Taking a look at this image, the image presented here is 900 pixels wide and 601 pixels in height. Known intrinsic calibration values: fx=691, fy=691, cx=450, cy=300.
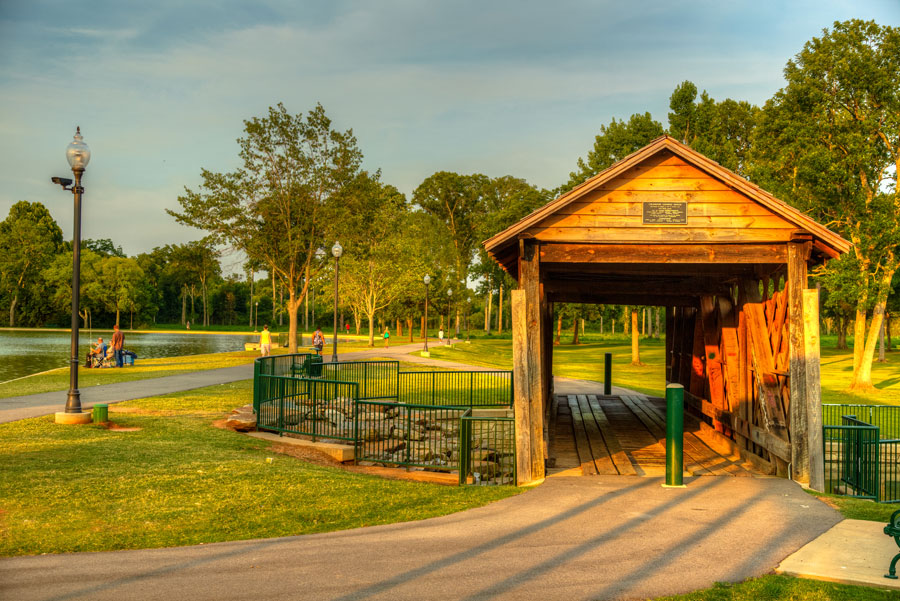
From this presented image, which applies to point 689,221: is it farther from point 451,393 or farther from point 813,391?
point 451,393

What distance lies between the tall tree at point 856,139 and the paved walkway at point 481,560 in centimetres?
2280

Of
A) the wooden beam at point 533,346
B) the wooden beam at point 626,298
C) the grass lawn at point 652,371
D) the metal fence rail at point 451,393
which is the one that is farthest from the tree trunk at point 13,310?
the wooden beam at point 533,346

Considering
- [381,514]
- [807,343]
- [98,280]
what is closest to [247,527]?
[381,514]

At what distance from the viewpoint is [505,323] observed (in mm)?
107125

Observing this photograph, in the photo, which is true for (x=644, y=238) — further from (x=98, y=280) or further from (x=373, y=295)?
(x=98, y=280)

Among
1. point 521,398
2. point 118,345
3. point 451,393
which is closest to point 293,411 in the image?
point 521,398

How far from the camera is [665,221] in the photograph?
11.1 meters

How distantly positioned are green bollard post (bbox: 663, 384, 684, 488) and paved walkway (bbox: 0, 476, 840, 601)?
4.16ft

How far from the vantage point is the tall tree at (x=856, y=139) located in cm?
2736

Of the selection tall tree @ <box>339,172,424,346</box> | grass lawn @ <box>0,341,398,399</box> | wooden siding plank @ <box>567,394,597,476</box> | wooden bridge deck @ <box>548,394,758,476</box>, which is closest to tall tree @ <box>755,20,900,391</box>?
wooden bridge deck @ <box>548,394,758,476</box>

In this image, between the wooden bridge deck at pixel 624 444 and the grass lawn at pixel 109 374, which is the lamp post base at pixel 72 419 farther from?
the wooden bridge deck at pixel 624 444

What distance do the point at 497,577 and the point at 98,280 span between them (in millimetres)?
101110

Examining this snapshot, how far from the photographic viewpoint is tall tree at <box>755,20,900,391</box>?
27359 millimetres

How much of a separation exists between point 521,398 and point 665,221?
3.67m
